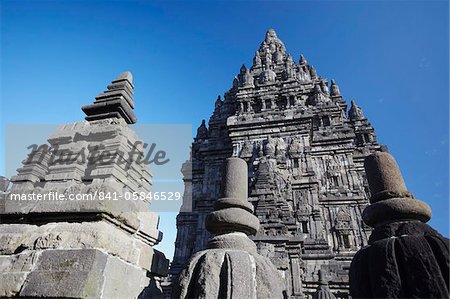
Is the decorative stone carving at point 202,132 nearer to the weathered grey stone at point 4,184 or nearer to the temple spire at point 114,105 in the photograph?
the temple spire at point 114,105

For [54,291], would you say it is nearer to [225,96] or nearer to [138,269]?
[138,269]

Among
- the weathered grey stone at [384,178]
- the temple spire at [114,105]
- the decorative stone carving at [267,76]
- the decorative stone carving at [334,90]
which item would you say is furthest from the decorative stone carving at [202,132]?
the weathered grey stone at [384,178]

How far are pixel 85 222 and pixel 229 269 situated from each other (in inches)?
56.1

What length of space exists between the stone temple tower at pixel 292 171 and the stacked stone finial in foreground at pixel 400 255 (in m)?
7.15

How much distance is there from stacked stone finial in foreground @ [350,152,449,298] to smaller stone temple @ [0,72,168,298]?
2.15m

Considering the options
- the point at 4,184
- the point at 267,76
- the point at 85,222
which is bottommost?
the point at 85,222

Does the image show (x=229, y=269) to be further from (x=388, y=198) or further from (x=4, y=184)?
(x=4, y=184)

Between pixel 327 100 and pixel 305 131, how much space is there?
18.0 feet

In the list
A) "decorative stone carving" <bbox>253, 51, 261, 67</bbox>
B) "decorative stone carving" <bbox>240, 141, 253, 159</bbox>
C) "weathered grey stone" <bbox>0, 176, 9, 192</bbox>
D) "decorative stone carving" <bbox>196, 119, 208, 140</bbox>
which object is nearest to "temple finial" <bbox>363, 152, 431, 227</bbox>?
"weathered grey stone" <bbox>0, 176, 9, 192</bbox>

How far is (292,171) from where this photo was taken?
1666cm

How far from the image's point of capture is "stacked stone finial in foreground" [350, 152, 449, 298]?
195 centimetres

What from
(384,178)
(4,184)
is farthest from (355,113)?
(4,184)

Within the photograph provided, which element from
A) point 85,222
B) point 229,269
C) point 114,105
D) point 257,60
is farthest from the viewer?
point 257,60

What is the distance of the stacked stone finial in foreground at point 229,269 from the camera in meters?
2.30
